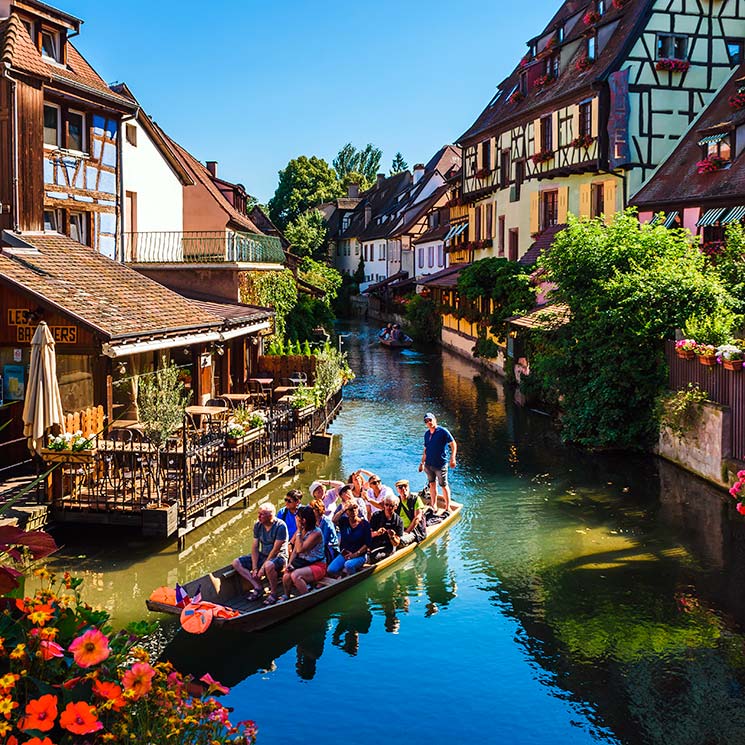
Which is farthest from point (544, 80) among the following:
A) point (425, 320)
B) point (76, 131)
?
point (76, 131)

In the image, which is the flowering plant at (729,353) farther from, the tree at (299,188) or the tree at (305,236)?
the tree at (299,188)

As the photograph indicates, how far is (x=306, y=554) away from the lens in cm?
1268

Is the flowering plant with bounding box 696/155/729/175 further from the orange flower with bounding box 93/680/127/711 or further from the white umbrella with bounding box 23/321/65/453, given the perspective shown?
the orange flower with bounding box 93/680/127/711

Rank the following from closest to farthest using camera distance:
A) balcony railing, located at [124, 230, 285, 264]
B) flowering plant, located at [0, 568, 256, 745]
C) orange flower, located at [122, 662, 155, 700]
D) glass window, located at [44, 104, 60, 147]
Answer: flowering plant, located at [0, 568, 256, 745], orange flower, located at [122, 662, 155, 700], glass window, located at [44, 104, 60, 147], balcony railing, located at [124, 230, 285, 264]

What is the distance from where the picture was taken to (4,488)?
14.3 metres

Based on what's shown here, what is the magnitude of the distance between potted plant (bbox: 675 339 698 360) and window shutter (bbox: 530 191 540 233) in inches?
811

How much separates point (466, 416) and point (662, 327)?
8099 mm

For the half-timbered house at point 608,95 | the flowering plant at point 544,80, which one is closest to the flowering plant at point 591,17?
the half-timbered house at point 608,95

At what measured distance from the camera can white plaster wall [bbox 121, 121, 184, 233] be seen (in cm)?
2648

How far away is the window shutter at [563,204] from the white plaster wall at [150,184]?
48.8 feet

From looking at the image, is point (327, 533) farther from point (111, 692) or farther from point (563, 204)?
point (563, 204)

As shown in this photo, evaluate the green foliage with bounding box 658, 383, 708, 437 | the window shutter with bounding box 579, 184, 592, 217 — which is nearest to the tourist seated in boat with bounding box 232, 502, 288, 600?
the green foliage with bounding box 658, 383, 708, 437

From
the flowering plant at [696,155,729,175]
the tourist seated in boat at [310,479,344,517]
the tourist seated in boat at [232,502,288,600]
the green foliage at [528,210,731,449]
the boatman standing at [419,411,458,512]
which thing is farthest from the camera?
the flowering plant at [696,155,729,175]

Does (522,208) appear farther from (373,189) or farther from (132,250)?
(373,189)
